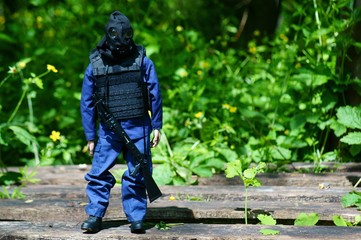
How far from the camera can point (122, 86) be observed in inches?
147

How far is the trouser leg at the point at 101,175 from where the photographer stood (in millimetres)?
3768

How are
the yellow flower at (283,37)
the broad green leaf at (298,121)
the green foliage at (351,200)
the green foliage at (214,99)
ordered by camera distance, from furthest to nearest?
1. the yellow flower at (283,37)
2. the broad green leaf at (298,121)
3. the green foliage at (214,99)
4. the green foliage at (351,200)

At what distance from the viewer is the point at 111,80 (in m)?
3.74

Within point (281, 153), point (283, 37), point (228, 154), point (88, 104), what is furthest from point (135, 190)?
point (283, 37)

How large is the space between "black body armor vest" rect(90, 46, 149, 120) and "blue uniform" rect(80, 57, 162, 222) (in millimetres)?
48

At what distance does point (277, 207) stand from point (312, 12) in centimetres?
266

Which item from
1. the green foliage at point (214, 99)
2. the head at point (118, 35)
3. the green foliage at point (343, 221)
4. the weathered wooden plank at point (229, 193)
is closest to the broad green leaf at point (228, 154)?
the green foliage at point (214, 99)

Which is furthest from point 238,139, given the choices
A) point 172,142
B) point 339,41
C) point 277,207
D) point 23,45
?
point 23,45

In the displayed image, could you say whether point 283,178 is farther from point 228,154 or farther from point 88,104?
point 88,104

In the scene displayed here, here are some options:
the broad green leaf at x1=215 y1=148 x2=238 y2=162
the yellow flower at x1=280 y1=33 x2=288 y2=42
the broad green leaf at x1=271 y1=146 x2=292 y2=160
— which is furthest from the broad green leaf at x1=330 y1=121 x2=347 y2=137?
the yellow flower at x1=280 y1=33 x2=288 y2=42

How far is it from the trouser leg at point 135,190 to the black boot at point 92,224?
0.18 m

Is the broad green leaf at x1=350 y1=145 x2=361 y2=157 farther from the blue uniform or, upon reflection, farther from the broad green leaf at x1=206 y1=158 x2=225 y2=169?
the blue uniform

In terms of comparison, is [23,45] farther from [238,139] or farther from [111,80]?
[111,80]

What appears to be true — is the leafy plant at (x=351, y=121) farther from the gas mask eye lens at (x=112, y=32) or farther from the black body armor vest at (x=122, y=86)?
the gas mask eye lens at (x=112, y=32)
